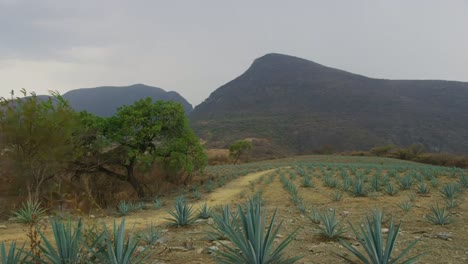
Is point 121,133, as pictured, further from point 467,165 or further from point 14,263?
point 467,165

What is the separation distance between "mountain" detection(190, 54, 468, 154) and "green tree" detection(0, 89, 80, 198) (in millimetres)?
54507

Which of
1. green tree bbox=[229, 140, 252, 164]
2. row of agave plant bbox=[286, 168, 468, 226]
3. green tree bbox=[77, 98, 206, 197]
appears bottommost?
green tree bbox=[229, 140, 252, 164]

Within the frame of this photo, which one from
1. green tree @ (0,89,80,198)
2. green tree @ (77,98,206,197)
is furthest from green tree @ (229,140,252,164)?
green tree @ (0,89,80,198)

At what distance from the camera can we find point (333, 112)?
284 ft

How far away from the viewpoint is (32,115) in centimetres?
1162

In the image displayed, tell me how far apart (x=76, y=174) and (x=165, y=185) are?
15.4 ft

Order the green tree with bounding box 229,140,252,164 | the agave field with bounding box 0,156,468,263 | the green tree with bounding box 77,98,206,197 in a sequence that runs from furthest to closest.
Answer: the green tree with bounding box 229,140,252,164 < the green tree with bounding box 77,98,206,197 < the agave field with bounding box 0,156,468,263

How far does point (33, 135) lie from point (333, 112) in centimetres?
8295

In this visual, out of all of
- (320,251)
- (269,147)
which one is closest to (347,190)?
(320,251)

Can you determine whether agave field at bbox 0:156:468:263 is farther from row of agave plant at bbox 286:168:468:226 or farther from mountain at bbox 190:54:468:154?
mountain at bbox 190:54:468:154

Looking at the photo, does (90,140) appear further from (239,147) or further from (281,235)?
(239,147)

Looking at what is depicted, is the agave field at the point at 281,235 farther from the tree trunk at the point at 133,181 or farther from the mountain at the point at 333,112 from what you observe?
the mountain at the point at 333,112

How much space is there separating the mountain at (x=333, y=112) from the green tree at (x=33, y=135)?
54507mm

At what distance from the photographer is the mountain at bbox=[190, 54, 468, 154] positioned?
69000 mm
